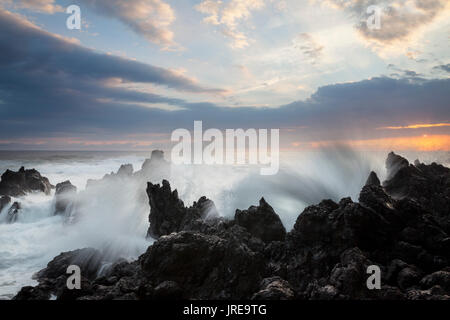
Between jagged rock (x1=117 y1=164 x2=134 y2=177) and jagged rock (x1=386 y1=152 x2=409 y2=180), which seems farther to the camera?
jagged rock (x1=117 y1=164 x2=134 y2=177)

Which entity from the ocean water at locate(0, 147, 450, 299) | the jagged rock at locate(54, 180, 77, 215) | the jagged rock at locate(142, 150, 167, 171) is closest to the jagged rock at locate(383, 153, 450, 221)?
the ocean water at locate(0, 147, 450, 299)

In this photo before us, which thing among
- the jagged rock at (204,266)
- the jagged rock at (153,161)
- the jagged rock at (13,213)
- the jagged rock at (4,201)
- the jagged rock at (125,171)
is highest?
the jagged rock at (153,161)

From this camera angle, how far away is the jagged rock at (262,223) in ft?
56.1

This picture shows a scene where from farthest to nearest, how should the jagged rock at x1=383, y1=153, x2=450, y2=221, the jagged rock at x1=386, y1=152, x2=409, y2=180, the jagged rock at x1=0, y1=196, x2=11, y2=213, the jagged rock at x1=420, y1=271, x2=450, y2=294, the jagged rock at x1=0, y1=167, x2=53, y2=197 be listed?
1. the jagged rock at x1=0, y1=167, x2=53, y2=197
2. the jagged rock at x1=0, y1=196, x2=11, y2=213
3. the jagged rock at x1=386, y1=152, x2=409, y2=180
4. the jagged rock at x1=383, y1=153, x2=450, y2=221
5. the jagged rock at x1=420, y1=271, x2=450, y2=294

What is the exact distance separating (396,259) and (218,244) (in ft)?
24.9

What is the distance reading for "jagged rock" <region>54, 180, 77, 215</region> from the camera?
1570 inches

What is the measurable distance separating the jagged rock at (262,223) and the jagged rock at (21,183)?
42.9m

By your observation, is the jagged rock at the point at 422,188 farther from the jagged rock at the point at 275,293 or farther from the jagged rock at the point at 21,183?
the jagged rock at the point at 21,183

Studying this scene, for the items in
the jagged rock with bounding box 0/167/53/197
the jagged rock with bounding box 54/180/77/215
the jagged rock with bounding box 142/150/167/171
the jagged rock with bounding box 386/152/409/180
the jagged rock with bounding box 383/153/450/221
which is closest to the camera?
the jagged rock with bounding box 383/153/450/221

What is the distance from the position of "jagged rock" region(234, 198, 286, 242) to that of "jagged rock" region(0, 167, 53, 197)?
141 ft

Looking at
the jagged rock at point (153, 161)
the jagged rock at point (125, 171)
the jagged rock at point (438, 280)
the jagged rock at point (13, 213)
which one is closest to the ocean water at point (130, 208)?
the jagged rock at point (13, 213)

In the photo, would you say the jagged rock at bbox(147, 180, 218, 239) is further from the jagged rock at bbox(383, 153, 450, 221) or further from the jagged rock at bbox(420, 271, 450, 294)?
the jagged rock at bbox(420, 271, 450, 294)

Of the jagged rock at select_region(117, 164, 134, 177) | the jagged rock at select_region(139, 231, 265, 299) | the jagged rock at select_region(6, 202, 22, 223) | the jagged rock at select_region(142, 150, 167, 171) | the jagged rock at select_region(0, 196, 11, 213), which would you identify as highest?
the jagged rock at select_region(142, 150, 167, 171)
